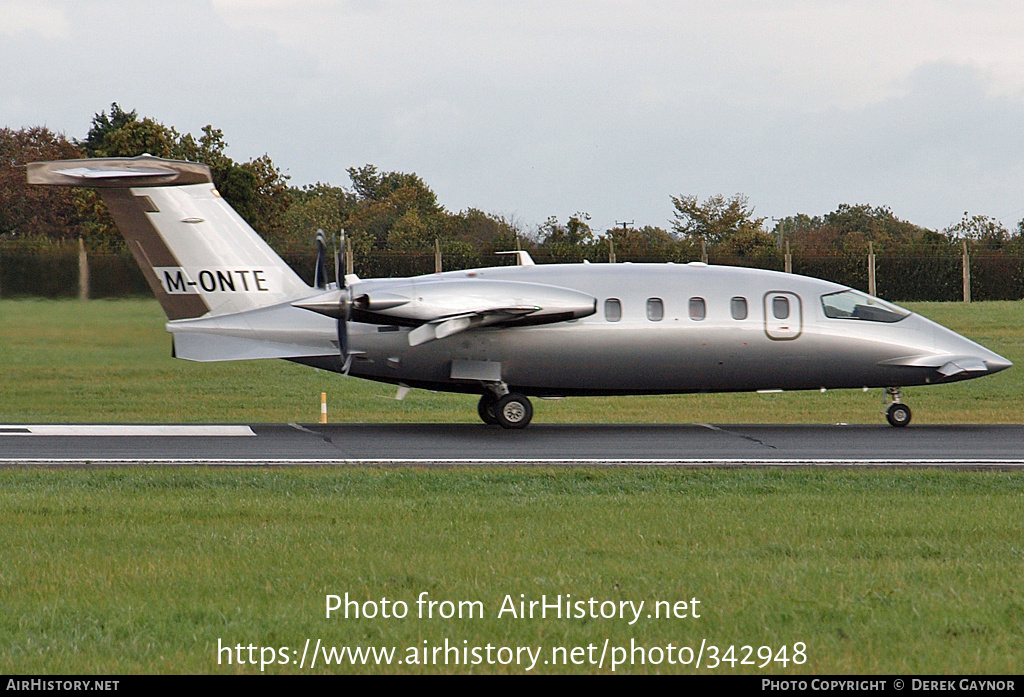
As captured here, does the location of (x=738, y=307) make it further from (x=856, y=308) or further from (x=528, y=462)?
(x=528, y=462)

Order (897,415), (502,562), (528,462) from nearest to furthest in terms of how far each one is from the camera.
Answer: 1. (502,562)
2. (528,462)
3. (897,415)

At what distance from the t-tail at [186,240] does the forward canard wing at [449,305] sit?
2.33m

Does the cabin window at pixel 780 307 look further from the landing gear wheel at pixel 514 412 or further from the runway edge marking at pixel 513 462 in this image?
the runway edge marking at pixel 513 462

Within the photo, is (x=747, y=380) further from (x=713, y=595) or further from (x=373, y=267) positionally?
(x=373, y=267)

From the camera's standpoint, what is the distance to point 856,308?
78.2ft

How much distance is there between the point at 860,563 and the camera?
10.4 metres

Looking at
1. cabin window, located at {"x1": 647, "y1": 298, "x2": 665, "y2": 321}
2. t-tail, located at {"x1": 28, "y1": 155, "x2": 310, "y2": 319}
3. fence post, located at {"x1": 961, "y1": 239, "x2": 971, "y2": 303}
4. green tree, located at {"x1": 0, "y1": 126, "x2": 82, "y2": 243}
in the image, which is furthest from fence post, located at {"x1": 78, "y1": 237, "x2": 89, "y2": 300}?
fence post, located at {"x1": 961, "y1": 239, "x2": 971, "y2": 303}

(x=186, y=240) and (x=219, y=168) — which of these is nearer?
(x=186, y=240)

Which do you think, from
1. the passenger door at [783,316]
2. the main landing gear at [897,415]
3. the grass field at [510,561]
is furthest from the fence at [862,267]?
the main landing gear at [897,415]

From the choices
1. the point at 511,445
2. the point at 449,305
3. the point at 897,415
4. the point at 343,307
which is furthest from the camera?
the point at 897,415

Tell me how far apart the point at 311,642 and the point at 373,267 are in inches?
1572

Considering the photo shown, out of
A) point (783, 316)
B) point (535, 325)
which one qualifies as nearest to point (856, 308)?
point (783, 316)

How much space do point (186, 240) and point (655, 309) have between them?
28.2ft

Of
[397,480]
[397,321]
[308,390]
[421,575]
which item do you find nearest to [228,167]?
[308,390]
